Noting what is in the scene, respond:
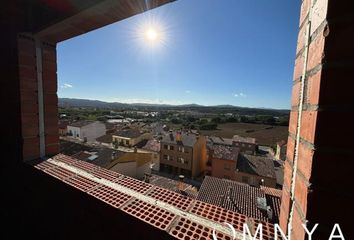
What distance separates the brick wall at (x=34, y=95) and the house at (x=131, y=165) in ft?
26.5

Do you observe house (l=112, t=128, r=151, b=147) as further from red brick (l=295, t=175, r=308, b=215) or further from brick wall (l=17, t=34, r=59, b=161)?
red brick (l=295, t=175, r=308, b=215)

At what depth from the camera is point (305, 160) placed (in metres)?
0.54

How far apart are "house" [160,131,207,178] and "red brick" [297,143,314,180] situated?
16516 mm

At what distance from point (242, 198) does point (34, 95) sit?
26.2 ft


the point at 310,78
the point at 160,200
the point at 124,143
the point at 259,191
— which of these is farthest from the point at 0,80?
the point at 124,143

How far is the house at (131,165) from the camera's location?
10078 millimetres

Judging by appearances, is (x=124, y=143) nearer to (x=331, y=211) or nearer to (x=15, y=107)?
(x=15, y=107)

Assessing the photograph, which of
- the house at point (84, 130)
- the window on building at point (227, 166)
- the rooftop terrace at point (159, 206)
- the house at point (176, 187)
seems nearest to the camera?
the rooftop terrace at point (159, 206)

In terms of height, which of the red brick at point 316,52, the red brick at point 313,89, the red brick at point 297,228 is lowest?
the red brick at point 297,228

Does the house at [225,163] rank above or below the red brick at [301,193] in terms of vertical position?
below

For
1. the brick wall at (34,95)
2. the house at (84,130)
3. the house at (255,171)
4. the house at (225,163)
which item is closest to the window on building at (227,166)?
the house at (225,163)

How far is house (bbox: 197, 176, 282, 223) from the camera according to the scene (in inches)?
263

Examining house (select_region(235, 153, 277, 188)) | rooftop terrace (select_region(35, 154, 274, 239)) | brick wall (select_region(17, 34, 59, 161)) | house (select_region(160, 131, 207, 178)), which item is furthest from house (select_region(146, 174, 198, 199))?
rooftop terrace (select_region(35, 154, 274, 239))

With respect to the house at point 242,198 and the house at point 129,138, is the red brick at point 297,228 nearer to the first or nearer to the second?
the house at point 242,198
